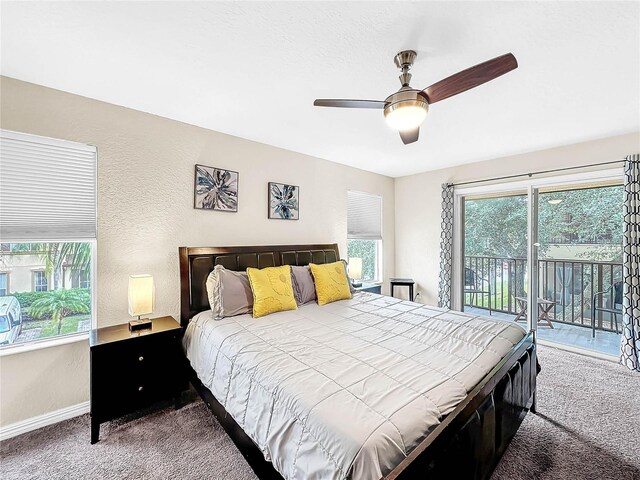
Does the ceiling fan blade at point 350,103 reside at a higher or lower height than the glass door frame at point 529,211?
higher

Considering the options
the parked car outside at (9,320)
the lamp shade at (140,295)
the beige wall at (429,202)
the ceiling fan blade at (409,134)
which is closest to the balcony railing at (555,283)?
the beige wall at (429,202)

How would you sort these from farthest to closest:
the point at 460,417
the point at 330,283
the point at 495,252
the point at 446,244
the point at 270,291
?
the point at 446,244 < the point at 495,252 < the point at 330,283 < the point at 270,291 < the point at 460,417

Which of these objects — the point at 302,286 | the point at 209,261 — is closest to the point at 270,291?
the point at 302,286

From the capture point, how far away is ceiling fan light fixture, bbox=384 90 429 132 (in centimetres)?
170

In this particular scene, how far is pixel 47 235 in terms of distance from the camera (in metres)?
2.21

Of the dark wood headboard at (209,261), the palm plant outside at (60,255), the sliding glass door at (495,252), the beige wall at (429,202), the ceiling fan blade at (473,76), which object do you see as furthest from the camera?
the sliding glass door at (495,252)

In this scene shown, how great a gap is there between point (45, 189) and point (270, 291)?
6.25 feet

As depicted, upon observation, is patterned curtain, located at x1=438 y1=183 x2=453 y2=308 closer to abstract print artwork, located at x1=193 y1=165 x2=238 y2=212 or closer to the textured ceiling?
the textured ceiling

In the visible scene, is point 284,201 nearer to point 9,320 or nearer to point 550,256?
point 9,320

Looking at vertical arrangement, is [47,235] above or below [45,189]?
below

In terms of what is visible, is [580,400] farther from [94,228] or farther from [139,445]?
[94,228]

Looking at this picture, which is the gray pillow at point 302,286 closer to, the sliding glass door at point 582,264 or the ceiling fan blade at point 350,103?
the ceiling fan blade at point 350,103

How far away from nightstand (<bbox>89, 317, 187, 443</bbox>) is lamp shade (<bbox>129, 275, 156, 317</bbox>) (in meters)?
0.17

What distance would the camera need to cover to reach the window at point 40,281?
2.23m
